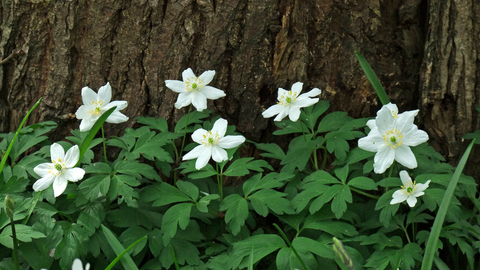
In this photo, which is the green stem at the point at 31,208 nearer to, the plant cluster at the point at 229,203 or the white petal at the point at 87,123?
the plant cluster at the point at 229,203

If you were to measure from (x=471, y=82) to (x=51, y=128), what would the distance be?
2.52 m

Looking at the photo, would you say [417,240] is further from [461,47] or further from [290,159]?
[461,47]

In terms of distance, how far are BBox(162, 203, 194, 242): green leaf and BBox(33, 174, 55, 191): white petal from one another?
572 mm

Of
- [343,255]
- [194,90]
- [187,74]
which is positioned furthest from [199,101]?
[343,255]

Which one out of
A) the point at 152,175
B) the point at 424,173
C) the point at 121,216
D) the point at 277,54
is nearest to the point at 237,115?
the point at 277,54

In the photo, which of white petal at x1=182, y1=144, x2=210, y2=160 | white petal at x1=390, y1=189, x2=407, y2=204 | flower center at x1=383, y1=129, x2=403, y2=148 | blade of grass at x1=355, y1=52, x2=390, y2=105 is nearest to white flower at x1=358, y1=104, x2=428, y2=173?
flower center at x1=383, y1=129, x2=403, y2=148

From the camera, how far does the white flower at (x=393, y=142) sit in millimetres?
2193

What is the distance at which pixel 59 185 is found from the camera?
221 centimetres

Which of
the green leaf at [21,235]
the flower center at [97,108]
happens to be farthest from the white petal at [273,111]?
the green leaf at [21,235]

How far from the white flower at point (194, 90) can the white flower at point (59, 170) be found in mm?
615

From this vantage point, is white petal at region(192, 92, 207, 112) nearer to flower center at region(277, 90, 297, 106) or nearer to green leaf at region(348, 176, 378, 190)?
flower center at region(277, 90, 297, 106)

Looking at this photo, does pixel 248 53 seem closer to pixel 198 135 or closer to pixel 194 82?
pixel 194 82

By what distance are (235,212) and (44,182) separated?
93 centimetres

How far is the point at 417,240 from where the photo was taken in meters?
2.45
